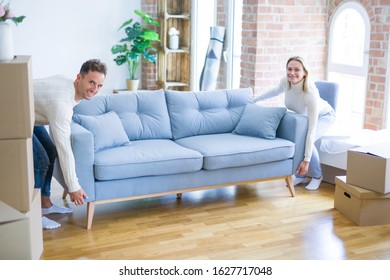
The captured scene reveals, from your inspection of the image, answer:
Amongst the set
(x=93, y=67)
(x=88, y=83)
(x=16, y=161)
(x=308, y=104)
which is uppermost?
(x=93, y=67)

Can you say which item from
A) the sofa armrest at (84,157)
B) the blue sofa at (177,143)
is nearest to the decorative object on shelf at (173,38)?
the blue sofa at (177,143)

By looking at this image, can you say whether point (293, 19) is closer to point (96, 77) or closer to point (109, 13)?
point (109, 13)

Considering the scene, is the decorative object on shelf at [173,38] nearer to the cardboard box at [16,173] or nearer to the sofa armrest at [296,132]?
the sofa armrest at [296,132]

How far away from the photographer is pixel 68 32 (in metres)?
6.88

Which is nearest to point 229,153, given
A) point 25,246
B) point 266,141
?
point 266,141

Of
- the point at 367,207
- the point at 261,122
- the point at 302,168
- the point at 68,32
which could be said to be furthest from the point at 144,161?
the point at 68,32

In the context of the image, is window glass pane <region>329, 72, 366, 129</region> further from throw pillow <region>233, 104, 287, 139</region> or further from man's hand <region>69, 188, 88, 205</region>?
man's hand <region>69, 188, 88, 205</region>

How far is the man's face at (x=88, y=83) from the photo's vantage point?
3.65 metres

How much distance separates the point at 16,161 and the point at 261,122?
2335mm

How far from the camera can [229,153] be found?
4.31 m

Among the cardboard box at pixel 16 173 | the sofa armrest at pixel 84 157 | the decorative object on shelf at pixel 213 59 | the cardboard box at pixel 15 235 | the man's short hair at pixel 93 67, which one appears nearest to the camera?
the cardboard box at pixel 15 235

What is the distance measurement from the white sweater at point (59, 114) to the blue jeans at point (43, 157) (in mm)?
347

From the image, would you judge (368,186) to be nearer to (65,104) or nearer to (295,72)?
(295,72)

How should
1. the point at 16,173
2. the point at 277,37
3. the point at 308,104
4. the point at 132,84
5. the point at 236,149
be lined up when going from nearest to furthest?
1. the point at 16,173
2. the point at 236,149
3. the point at 308,104
4. the point at 277,37
5. the point at 132,84
